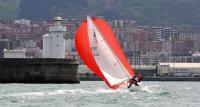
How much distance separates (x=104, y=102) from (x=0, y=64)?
38182 millimetres

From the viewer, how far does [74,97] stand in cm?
5369

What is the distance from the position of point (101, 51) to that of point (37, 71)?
93.8 feet

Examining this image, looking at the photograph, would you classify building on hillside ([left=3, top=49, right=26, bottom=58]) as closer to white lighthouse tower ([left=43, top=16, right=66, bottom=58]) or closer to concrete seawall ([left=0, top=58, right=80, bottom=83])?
white lighthouse tower ([left=43, top=16, right=66, bottom=58])

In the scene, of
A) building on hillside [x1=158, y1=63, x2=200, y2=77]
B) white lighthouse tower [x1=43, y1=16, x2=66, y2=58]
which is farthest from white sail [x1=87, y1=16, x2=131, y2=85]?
building on hillside [x1=158, y1=63, x2=200, y2=77]

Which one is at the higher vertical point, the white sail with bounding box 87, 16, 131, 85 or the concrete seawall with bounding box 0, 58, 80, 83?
the white sail with bounding box 87, 16, 131, 85

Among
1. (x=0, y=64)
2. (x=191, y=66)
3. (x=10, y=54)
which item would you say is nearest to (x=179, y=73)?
(x=191, y=66)

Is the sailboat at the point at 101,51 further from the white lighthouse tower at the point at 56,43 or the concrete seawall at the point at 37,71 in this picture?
the white lighthouse tower at the point at 56,43

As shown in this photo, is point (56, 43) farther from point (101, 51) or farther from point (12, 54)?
point (101, 51)

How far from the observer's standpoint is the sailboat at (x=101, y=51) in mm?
56812

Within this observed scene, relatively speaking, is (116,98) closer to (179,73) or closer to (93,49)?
(93,49)

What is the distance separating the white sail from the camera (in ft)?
187

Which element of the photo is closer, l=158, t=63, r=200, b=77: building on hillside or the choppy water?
the choppy water

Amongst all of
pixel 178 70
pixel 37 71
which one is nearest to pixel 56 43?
pixel 37 71

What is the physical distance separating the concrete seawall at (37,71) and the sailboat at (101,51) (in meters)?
26.6
